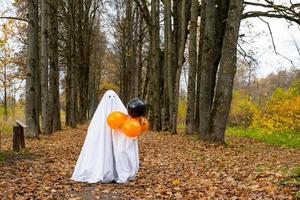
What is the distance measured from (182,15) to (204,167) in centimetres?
1249

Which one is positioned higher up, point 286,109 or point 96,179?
point 286,109

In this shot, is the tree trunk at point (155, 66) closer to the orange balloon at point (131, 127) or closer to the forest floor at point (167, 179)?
the forest floor at point (167, 179)

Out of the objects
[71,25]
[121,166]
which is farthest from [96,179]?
[71,25]

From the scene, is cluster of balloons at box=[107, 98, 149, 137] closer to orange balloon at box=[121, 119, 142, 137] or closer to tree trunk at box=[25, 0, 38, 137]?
orange balloon at box=[121, 119, 142, 137]

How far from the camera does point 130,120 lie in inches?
322

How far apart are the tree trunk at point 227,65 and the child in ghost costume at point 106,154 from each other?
19.6 feet

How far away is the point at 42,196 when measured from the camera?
6.82 m

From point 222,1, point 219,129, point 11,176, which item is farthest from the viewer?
point 222,1

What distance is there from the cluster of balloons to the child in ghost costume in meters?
0.24

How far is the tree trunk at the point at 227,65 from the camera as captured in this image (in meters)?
13.6

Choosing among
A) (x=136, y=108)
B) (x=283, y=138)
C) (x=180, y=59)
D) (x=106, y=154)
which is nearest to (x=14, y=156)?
(x=106, y=154)

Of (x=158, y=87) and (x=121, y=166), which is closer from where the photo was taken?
(x=121, y=166)

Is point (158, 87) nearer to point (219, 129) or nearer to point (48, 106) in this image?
point (48, 106)

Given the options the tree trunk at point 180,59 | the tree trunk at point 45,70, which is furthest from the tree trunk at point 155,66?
the tree trunk at point 45,70
